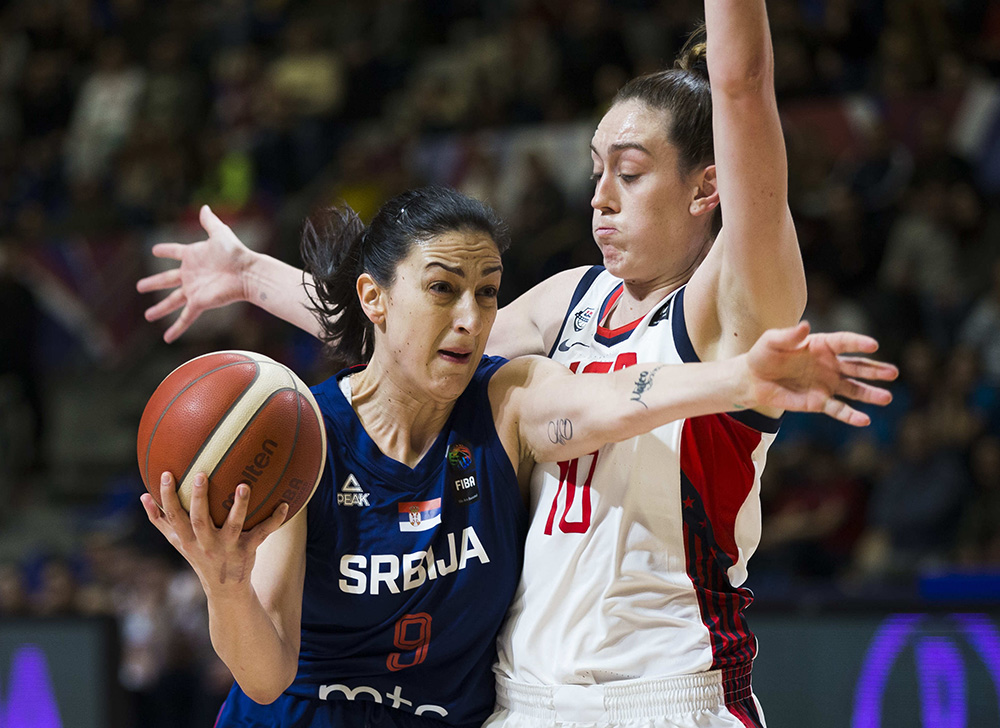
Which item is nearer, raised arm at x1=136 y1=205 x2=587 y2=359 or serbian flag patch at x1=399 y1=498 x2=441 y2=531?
serbian flag patch at x1=399 y1=498 x2=441 y2=531

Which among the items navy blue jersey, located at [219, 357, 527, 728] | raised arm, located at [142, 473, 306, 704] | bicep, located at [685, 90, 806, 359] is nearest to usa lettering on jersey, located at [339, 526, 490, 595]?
navy blue jersey, located at [219, 357, 527, 728]

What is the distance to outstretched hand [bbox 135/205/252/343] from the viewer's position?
3.92m

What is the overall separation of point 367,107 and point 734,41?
8.70m

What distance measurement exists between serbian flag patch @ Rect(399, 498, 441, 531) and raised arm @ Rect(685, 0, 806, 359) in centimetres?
86

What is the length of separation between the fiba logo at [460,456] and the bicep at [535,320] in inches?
17.9

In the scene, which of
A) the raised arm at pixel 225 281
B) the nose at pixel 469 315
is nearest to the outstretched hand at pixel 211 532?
the nose at pixel 469 315

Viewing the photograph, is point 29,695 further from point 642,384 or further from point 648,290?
point 642,384

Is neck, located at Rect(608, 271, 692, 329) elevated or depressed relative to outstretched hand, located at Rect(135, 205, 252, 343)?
depressed

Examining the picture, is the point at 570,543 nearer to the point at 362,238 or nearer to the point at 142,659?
the point at 362,238

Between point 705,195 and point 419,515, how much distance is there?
1.10m

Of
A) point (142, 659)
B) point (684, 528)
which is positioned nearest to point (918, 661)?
point (684, 528)

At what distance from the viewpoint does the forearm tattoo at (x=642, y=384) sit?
257 cm

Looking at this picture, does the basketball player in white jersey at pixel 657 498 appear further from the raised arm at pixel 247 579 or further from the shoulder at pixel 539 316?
the raised arm at pixel 247 579

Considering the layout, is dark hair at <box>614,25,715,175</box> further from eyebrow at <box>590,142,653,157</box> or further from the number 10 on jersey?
the number 10 on jersey
